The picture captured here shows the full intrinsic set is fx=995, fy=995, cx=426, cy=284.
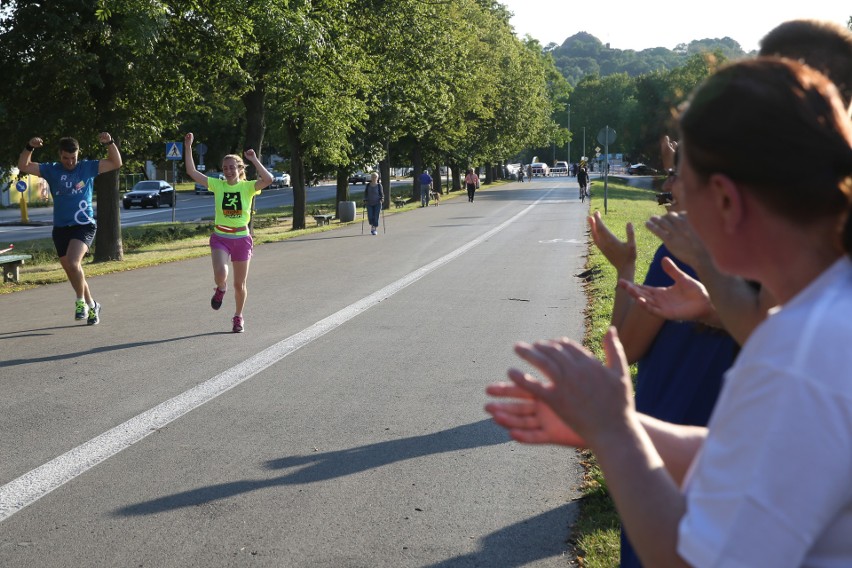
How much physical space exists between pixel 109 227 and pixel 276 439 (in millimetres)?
15721

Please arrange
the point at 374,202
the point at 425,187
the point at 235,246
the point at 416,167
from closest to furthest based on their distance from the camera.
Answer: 1. the point at 235,246
2. the point at 374,202
3. the point at 425,187
4. the point at 416,167

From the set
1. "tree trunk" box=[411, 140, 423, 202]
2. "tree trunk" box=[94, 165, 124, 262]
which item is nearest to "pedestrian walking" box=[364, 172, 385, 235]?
"tree trunk" box=[94, 165, 124, 262]

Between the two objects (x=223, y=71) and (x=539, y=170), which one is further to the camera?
(x=539, y=170)

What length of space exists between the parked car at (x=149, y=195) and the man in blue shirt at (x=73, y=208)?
44952 millimetres

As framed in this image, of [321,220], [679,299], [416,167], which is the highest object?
[416,167]

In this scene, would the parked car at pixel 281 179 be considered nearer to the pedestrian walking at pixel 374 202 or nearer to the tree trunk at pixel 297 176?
the tree trunk at pixel 297 176

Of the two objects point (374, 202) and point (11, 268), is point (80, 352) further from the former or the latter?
point (374, 202)

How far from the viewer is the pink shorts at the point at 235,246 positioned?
10641 mm

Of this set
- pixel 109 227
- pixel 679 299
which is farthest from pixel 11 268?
pixel 679 299

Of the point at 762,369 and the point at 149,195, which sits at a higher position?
the point at 762,369

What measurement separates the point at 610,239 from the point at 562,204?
44.6m

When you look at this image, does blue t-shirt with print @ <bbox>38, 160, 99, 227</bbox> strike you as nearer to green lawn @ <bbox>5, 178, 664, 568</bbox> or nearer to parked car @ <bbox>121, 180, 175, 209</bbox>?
green lawn @ <bbox>5, 178, 664, 568</bbox>

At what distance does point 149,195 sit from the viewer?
55531 mm

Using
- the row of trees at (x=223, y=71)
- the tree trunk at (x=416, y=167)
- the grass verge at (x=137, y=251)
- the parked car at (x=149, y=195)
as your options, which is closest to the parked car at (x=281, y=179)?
the parked car at (x=149, y=195)
